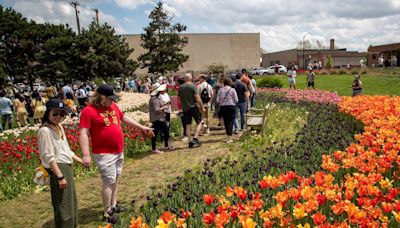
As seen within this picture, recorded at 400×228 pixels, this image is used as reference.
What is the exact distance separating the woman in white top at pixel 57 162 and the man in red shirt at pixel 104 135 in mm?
296

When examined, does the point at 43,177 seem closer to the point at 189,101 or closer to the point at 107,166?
the point at 107,166

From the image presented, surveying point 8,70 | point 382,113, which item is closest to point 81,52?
point 8,70

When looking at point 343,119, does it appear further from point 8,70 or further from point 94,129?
point 8,70

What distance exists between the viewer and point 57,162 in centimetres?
396

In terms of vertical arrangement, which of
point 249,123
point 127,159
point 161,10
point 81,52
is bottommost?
point 127,159

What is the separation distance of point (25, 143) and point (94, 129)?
18.7ft

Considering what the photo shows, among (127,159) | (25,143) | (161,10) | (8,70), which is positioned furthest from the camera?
(161,10)

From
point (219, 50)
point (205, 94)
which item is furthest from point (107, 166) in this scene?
point (219, 50)

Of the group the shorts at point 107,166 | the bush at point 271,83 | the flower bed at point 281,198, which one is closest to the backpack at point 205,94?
the flower bed at point 281,198

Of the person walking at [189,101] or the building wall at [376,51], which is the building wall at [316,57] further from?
the person walking at [189,101]

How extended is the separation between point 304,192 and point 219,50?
66218mm

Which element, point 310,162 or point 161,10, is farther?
point 161,10

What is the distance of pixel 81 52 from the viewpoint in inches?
1359

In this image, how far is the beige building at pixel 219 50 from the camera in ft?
218
